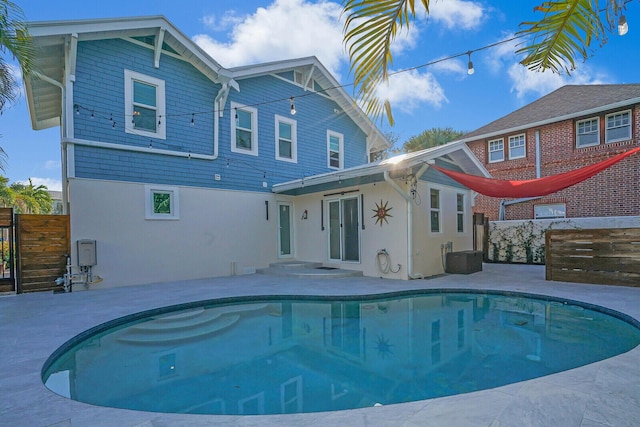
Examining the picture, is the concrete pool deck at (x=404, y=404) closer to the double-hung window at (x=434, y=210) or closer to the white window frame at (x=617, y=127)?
the double-hung window at (x=434, y=210)

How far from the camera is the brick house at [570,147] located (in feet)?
37.3

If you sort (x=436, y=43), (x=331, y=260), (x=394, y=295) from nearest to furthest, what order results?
(x=436, y=43)
(x=394, y=295)
(x=331, y=260)

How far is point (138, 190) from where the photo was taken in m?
7.89

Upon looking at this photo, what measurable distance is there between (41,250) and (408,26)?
8.31 m

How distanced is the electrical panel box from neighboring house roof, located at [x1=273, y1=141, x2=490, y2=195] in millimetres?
4867

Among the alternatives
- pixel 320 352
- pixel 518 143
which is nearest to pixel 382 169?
pixel 320 352

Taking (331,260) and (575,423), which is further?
(331,260)

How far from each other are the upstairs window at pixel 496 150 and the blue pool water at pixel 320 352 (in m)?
10.1

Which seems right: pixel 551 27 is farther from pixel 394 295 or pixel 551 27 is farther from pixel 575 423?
pixel 394 295

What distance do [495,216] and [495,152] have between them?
285 cm

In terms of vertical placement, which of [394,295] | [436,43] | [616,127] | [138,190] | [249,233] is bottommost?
[394,295]

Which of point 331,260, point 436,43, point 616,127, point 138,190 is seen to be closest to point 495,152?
point 616,127

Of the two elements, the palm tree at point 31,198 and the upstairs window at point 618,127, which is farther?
the palm tree at point 31,198

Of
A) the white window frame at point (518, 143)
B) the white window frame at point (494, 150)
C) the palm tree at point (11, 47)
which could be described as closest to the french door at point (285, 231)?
the palm tree at point (11, 47)
